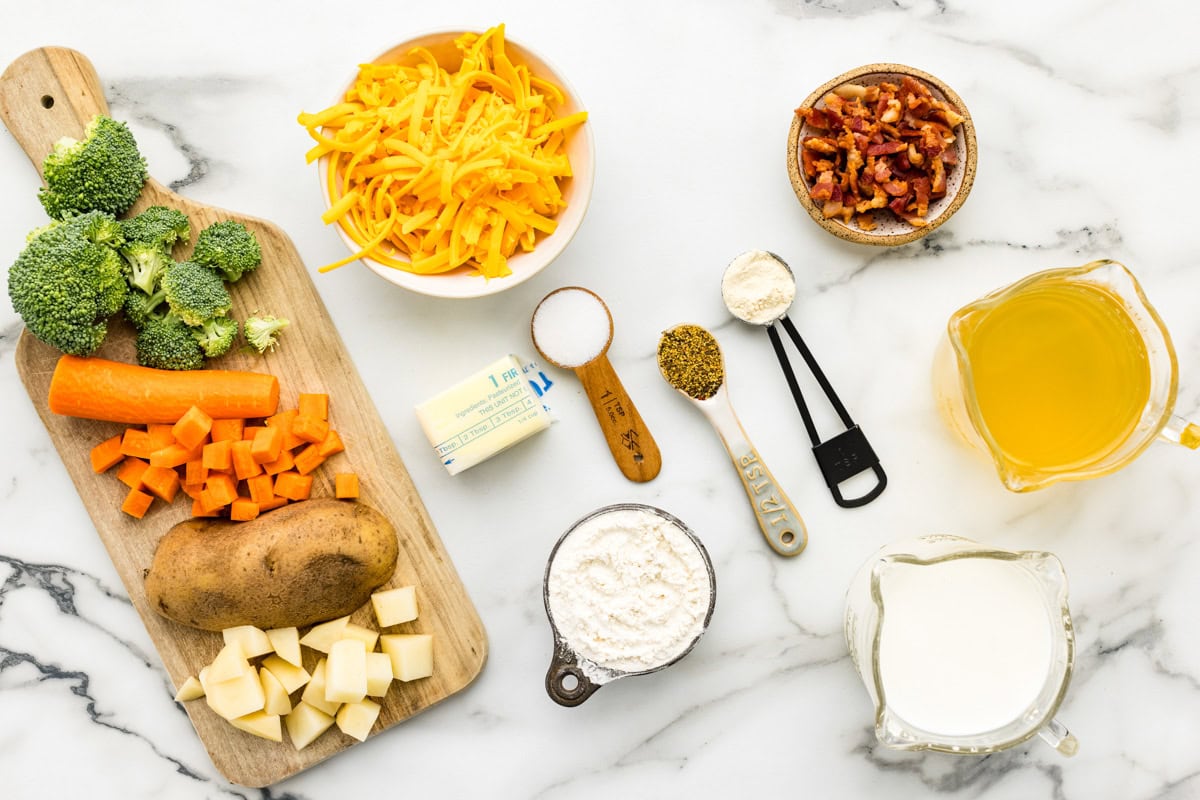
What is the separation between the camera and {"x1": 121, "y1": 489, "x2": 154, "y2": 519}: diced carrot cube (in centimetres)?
219

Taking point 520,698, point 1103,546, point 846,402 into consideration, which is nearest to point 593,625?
point 520,698

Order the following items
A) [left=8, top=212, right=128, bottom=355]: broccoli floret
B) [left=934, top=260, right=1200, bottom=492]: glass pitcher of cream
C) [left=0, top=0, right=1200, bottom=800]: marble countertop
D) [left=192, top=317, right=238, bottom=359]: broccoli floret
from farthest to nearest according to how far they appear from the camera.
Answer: [left=0, top=0, right=1200, bottom=800]: marble countertop → [left=192, top=317, right=238, bottom=359]: broccoli floret → [left=934, top=260, right=1200, bottom=492]: glass pitcher of cream → [left=8, top=212, right=128, bottom=355]: broccoli floret

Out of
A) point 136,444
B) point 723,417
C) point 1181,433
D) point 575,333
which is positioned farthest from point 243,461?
point 1181,433

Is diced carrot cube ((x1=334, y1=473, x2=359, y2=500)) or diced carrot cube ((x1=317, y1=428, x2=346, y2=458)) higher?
diced carrot cube ((x1=317, y1=428, x2=346, y2=458))

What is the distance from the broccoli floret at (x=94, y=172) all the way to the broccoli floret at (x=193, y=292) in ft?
0.76

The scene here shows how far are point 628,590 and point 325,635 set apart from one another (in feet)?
2.59

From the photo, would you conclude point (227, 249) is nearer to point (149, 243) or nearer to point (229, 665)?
point (149, 243)

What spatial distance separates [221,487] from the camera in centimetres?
217

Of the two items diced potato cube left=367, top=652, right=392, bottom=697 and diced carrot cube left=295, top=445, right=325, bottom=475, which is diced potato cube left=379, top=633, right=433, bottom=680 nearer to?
diced potato cube left=367, top=652, right=392, bottom=697

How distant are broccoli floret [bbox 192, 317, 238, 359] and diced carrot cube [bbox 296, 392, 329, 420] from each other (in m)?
0.23

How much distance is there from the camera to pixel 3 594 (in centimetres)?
233

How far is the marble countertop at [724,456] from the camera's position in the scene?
7.60ft

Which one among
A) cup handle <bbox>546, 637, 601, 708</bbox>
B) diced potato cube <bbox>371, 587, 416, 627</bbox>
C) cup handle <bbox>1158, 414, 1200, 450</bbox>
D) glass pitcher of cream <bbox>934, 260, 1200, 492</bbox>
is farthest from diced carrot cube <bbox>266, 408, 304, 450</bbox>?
cup handle <bbox>1158, 414, 1200, 450</bbox>

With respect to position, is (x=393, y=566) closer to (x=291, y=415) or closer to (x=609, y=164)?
(x=291, y=415)
